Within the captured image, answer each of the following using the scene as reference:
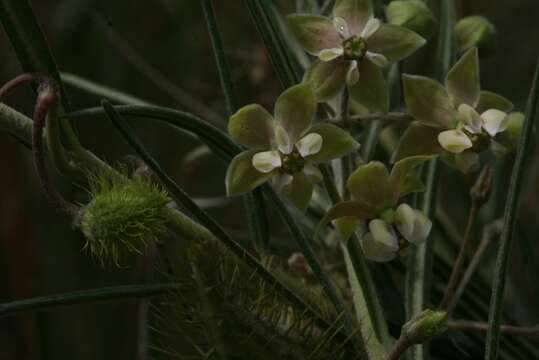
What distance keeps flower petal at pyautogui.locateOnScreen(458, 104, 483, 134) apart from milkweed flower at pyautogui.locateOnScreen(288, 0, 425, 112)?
5 centimetres

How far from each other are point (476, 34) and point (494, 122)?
6.2 inches

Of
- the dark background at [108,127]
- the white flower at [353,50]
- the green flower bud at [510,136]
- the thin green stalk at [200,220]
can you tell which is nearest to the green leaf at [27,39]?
the thin green stalk at [200,220]

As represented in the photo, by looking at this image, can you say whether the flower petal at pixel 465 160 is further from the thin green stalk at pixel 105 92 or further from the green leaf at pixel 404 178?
the thin green stalk at pixel 105 92

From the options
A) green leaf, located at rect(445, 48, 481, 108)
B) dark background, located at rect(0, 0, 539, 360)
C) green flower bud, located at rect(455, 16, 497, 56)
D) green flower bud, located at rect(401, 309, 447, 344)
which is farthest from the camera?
dark background, located at rect(0, 0, 539, 360)

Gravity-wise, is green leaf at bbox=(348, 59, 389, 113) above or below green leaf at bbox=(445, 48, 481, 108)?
above

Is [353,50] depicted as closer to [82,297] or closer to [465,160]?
[465,160]

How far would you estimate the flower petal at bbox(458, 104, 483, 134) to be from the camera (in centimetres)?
56

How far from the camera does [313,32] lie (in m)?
0.58

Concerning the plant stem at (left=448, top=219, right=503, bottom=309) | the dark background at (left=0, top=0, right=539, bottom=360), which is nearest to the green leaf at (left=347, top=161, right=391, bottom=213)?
the plant stem at (left=448, top=219, right=503, bottom=309)

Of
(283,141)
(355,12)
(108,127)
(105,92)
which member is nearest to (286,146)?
(283,141)

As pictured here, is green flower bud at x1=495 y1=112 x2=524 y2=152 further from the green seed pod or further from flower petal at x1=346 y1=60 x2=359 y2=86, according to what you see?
the green seed pod

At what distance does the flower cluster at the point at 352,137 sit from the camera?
1.77ft

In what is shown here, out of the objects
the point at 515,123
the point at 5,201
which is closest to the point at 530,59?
the point at 5,201

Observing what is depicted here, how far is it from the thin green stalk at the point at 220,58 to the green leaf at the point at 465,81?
5.2 inches
